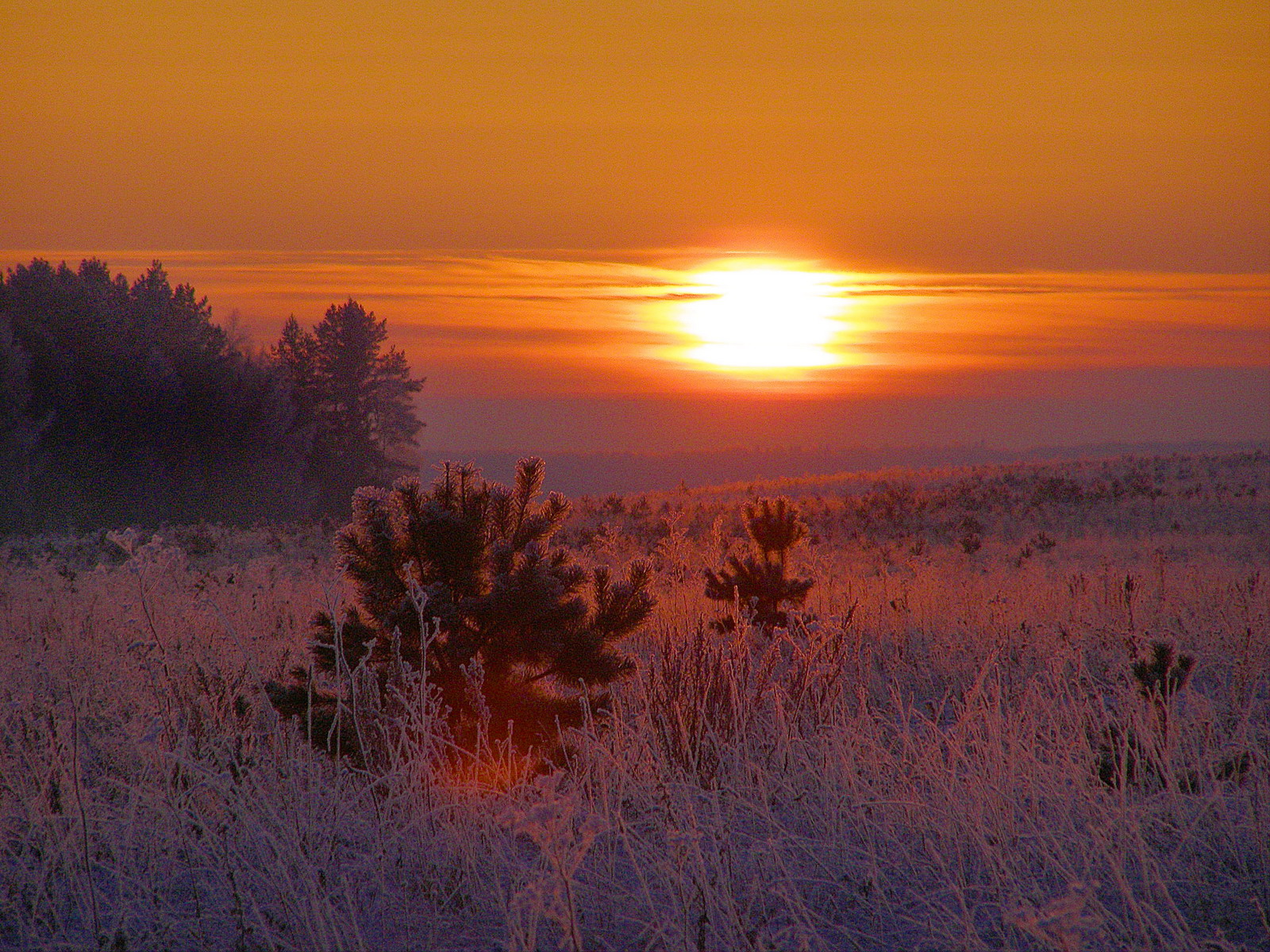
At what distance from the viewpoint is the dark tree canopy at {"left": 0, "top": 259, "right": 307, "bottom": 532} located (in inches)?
1216

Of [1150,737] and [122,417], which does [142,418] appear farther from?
[1150,737]

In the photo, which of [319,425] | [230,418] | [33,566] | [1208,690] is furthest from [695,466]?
[1208,690]

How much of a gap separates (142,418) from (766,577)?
32432 millimetres

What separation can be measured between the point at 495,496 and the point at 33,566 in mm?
12356

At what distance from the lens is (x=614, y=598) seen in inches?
187

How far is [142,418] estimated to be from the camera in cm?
3428

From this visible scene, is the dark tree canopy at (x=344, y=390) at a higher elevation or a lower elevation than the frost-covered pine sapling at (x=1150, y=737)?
higher

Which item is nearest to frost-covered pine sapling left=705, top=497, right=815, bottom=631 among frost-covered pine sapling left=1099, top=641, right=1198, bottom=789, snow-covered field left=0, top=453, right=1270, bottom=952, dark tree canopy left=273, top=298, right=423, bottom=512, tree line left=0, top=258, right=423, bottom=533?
snow-covered field left=0, top=453, right=1270, bottom=952

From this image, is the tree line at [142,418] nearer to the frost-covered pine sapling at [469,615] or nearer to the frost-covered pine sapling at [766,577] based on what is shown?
the frost-covered pine sapling at [766,577]

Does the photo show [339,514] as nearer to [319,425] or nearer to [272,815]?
[319,425]

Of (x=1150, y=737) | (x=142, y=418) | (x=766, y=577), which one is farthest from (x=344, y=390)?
(x=1150, y=737)

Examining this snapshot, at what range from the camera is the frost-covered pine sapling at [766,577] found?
7945 mm

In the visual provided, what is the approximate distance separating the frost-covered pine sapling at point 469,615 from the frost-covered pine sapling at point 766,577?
2.96 m

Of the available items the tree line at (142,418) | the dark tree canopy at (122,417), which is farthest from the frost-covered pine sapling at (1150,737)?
the dark tree canopy at (122,417)
